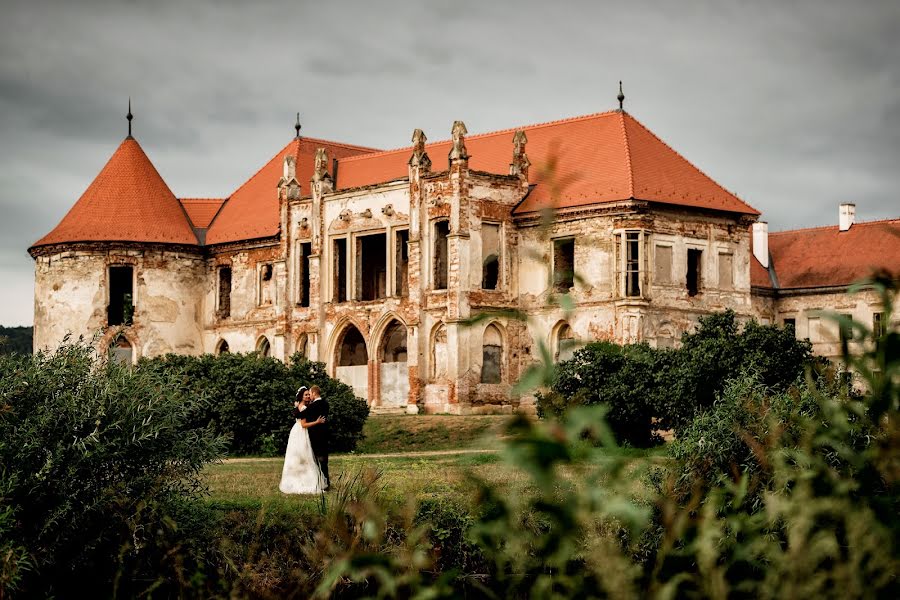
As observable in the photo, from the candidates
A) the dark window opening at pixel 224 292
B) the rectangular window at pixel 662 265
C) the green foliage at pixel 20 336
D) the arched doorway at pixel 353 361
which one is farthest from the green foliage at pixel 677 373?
the green foliage at pixel 20 336

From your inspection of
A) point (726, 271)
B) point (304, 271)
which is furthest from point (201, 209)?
point (726, 271)

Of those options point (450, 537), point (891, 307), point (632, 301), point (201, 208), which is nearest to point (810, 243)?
point (632, 301)

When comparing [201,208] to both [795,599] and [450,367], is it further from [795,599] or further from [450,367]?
[795,599]

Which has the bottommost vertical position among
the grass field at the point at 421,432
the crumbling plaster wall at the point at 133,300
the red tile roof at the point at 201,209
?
the grass field at the point at 421,432

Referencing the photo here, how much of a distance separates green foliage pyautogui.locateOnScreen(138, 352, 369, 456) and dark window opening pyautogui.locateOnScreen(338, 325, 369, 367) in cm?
1344

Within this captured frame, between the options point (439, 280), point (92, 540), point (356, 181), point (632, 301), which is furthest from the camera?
point (356, 181)

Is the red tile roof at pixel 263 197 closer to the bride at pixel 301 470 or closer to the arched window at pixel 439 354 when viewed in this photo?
the arched window at pixel 439 354

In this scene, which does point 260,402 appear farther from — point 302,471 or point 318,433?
point 302,471

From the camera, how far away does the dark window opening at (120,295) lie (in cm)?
5219

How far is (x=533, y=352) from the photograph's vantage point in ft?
150

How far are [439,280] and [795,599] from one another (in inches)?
1600

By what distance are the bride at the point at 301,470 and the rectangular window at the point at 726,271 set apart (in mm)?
27230

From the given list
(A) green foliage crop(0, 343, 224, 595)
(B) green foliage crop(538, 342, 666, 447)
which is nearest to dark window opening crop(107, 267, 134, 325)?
(B) green foliage crop(538, 342, 666, 447)

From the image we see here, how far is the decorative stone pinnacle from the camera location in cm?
4538
